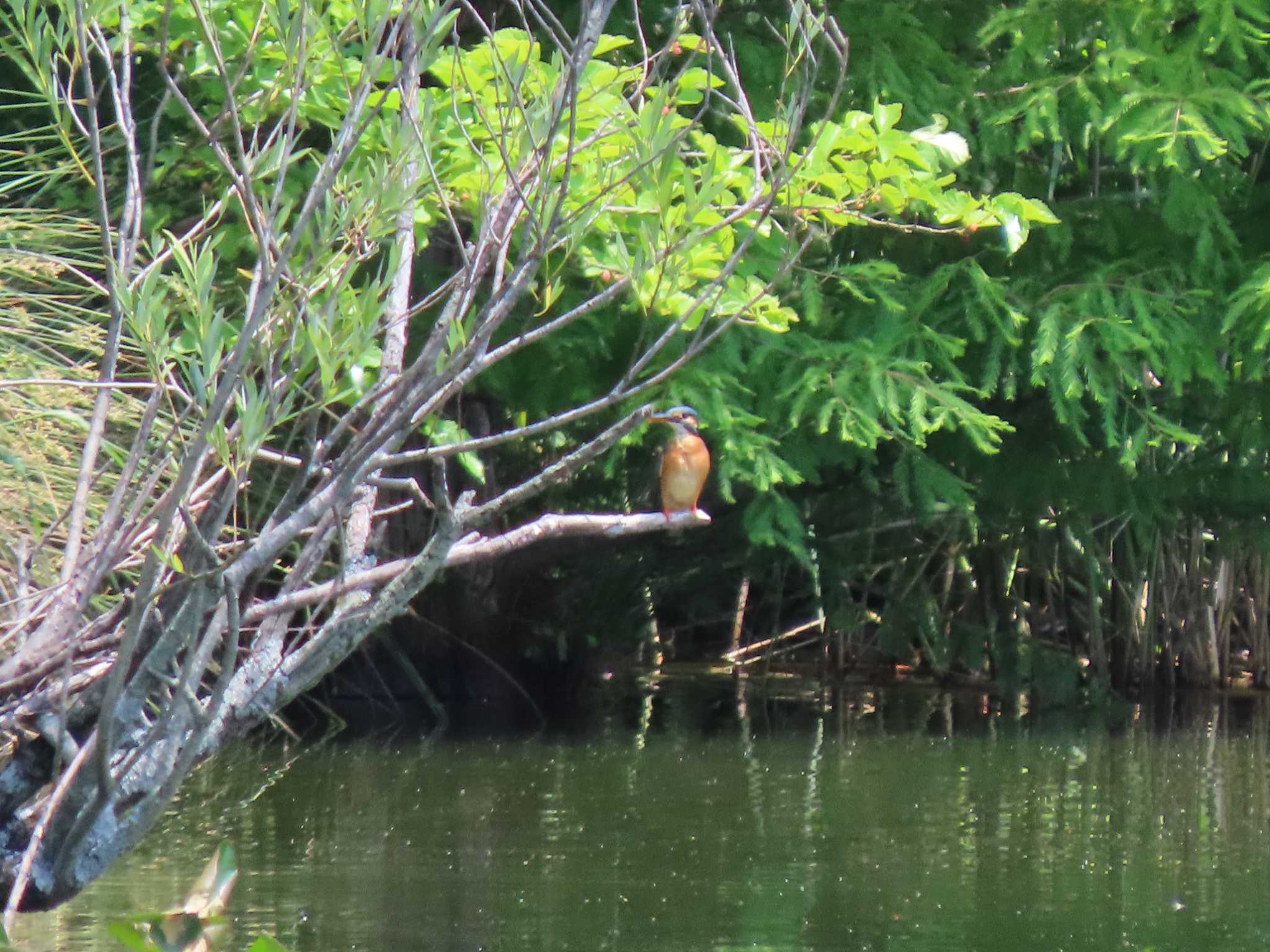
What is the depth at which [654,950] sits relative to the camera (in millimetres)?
4836

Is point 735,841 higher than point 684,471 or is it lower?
lower

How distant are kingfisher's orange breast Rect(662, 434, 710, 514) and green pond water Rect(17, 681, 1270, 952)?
1241mm

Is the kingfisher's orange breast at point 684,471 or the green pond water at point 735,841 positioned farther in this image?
the kingfisher's orange breast at point 684,471

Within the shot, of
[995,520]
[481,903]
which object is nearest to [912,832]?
[481,903]

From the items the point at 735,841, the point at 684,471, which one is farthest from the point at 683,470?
the point at 735,841

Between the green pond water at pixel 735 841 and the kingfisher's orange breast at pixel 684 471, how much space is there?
1.24 m

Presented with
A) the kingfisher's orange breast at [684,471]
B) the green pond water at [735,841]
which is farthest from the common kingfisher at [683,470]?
the green pond water at [735,841]

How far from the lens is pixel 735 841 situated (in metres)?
6.35

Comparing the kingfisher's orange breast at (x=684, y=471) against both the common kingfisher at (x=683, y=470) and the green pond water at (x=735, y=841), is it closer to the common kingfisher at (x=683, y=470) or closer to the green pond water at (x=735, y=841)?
the common kingfisher at (x=683, y=470)

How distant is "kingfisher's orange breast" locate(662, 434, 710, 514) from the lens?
5.35m

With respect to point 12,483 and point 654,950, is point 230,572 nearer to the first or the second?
point 12,483

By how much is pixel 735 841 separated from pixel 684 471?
5.48 feet

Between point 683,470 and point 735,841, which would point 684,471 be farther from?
point 735,841

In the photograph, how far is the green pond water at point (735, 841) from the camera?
16.7 ft
